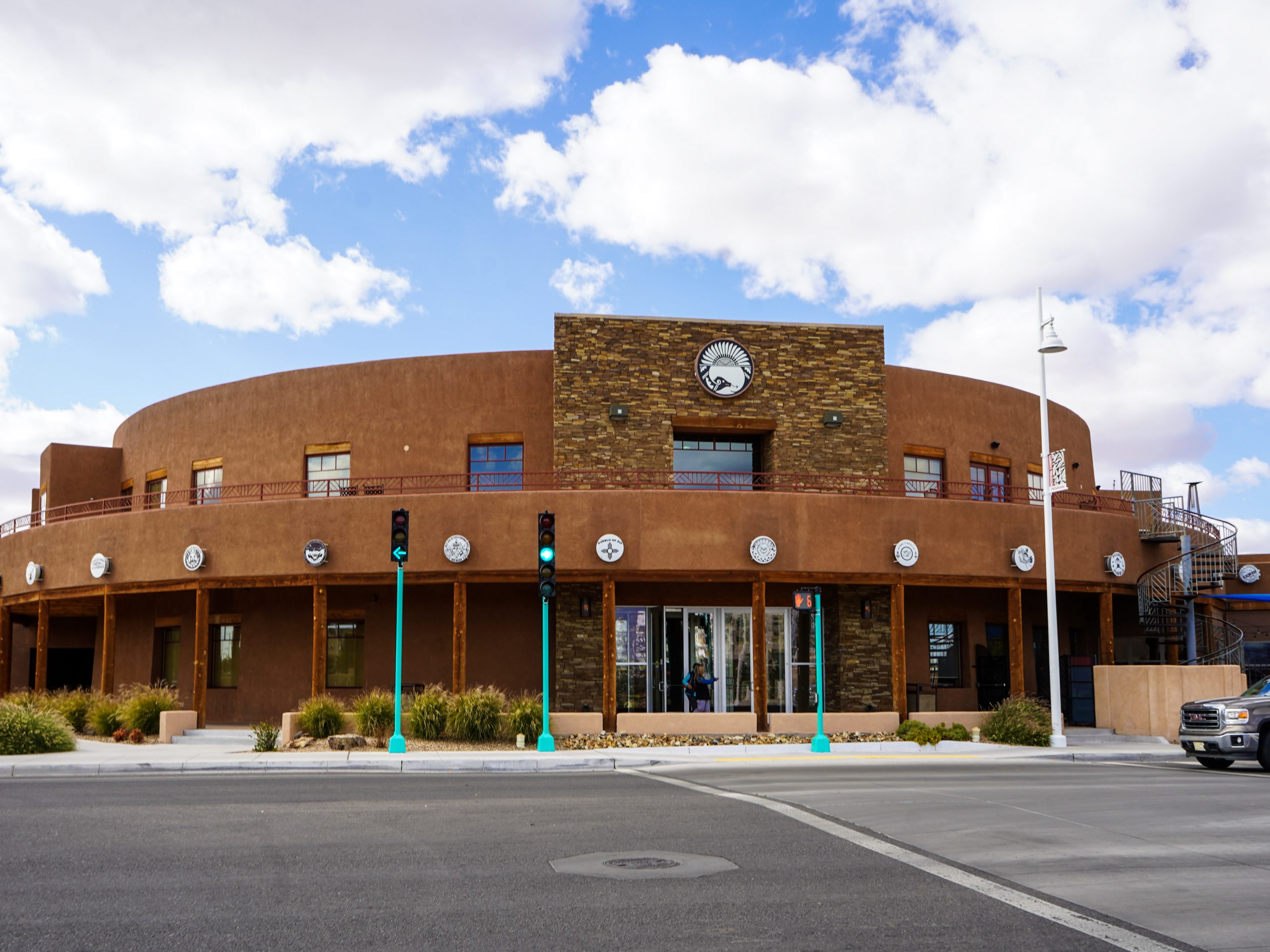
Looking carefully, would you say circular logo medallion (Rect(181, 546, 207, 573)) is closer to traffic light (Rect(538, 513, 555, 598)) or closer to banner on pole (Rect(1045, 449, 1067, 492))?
traffic light (Rect(538, 513, 555, 598))

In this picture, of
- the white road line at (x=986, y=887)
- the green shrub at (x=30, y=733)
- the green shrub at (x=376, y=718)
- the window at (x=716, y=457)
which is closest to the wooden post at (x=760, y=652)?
the window at (x=716, y=457)

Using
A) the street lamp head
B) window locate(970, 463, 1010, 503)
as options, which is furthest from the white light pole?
window locate(970, 463, 1010, 503)

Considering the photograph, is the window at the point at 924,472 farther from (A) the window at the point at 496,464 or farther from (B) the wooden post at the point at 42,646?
(B) the wooden post at the point at 42,646

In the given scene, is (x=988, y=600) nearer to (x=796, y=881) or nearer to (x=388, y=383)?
(x=388, y=383)

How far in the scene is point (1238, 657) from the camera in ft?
99.7

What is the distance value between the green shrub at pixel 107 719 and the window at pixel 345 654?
4.84 meters

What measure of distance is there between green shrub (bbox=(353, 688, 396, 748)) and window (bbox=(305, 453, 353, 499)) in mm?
7777

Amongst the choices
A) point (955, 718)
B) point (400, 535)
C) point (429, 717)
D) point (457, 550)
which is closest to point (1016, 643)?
point (955, 718)

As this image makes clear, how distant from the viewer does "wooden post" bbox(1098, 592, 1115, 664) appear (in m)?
29.1

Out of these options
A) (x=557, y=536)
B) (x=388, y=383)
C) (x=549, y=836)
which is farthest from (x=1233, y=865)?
(x=388, y=383)

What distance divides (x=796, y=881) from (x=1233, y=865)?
379cm

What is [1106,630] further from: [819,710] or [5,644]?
[5,644]

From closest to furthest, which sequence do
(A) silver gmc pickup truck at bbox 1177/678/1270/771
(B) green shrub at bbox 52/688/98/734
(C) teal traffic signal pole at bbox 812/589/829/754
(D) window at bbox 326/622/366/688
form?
1. (A) silver gmc pickup truck at bbox 1177/678/1270/771
2. (C) teal traffic signal pole at bbox 812/589/829/754
3. (B) green shrub at bbox 52/688/98/734
4. (D) window at bbox 326/622/366/688

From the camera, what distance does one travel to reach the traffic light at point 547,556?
A: 21953 mm
